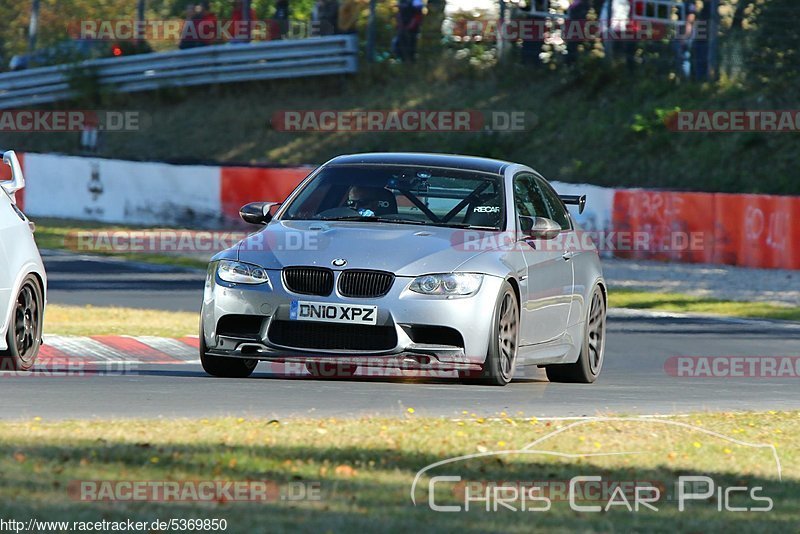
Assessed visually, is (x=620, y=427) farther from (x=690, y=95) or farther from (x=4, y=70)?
(x=4, y=70)

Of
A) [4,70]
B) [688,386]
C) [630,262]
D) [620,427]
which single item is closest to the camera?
[620,427]

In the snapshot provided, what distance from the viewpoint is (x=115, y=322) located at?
54.3ft

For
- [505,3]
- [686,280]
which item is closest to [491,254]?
[686,280]

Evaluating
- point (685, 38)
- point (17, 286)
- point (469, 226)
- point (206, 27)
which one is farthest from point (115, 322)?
point (206, 27)

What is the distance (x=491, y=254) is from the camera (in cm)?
1026

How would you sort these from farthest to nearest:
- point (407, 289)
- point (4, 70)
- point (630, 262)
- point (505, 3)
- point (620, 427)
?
point (4, 70) < point (505, 3) < point (630, 262) < point (407, 289) < point (620, 427)

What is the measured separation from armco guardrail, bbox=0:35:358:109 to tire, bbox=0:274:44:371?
27.4m

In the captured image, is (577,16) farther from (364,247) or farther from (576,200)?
(364,247)

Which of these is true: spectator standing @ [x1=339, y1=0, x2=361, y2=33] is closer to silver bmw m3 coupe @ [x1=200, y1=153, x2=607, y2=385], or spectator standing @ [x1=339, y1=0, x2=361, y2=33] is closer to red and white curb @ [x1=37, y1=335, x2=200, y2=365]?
red and white curb @ [x1=37, y1=335, x2=200, y2=365]

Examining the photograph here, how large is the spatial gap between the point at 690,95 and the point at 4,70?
20.9m

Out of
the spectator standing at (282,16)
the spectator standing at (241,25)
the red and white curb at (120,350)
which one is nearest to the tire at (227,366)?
the red and white curb at (120,350)

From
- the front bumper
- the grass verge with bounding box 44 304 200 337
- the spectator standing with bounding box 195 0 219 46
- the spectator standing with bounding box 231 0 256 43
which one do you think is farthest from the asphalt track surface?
the spectator standing with bounding box 195 0 219 46

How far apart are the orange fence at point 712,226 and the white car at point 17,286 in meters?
13.9

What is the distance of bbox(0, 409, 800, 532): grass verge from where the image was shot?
5.59 m
